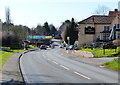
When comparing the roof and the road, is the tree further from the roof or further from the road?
the road

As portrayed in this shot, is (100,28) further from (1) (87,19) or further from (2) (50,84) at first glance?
(2) (50,84)

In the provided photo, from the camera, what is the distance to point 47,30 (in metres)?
181

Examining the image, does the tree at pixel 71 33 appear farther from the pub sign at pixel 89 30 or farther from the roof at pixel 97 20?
the roof at pixel 97 20

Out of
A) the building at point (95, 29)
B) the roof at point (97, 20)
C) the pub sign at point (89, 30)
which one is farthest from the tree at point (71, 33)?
the building at point (95, 29)

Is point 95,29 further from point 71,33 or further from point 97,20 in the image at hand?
point 71,33

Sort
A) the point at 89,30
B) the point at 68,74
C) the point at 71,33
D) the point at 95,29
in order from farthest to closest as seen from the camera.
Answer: the point at 71,33, the point at 89,30, the point at 95,29, the point at 68,74

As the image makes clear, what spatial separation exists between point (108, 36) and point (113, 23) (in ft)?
10.5

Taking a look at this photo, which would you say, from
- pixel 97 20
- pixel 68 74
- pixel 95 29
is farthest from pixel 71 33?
pixel 68 74

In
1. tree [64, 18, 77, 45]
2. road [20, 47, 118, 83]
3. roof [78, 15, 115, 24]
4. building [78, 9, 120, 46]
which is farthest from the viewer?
tree [64, 18, 77, 45]

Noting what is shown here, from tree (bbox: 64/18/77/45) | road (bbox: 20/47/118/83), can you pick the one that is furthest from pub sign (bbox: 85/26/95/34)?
road (bbox: 20/47/118/83)

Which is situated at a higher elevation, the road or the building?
the building

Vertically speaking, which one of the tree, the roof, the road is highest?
the roof

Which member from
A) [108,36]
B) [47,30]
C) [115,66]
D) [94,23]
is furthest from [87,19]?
[47,30]

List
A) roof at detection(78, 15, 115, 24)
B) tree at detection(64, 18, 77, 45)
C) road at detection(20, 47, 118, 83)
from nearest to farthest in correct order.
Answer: road at detection(20, 47, 118, 83)
roof at detection(78, 15, 115, 24)
tree at detection(64, 18, 77, 45)
